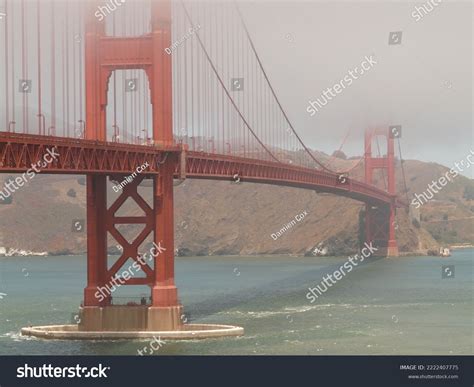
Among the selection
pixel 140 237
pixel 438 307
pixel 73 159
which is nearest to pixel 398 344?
A: pixel 140 237

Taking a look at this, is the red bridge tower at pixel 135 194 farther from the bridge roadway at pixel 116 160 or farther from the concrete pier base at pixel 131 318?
the bridge roadway at pixel 116 160

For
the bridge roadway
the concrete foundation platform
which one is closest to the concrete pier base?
the concrete foundation platform

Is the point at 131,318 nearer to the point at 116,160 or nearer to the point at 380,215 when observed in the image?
the point at 116,160

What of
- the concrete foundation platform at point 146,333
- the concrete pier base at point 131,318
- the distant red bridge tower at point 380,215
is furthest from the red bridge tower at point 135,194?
the distant red bridge tower at point 380,215

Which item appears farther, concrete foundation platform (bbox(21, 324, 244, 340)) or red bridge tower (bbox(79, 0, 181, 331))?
red bridge tower (bbox(79, 0, 181, 331))

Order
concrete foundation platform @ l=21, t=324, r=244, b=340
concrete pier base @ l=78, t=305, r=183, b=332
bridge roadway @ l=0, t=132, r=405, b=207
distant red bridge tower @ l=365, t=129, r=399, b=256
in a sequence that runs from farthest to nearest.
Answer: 1. distant red bridge tower @ l=365, t=129, r=399, b=256
2. concrete pier base @ l=78, t=305, r=183, b=332
3. concrete foundation platform @ l=21, t=324, r=244, b=340
4. bridge roadway @ l=0, t=132, r=405, b=207

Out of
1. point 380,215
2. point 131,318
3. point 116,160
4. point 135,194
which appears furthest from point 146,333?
point 380,215

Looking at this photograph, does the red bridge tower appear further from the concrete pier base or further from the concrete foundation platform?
the concrete foundation platform
